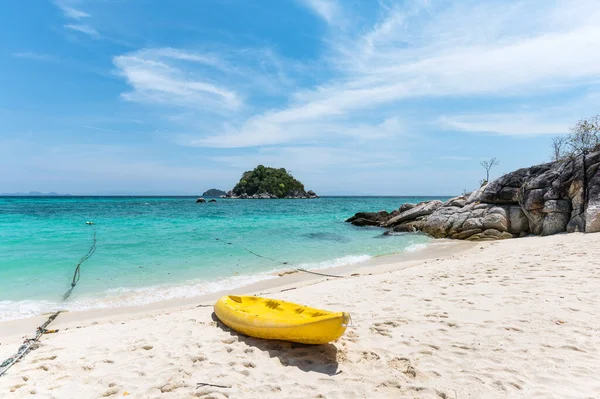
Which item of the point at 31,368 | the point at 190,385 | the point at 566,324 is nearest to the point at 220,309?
the point at 190,385

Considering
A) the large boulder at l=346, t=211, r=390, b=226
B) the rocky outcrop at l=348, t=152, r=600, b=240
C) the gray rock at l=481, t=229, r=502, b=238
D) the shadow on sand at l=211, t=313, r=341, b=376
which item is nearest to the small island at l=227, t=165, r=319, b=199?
the large boulder at l=346, t=211, r=390, b=226

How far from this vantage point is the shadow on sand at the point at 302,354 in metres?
3.67

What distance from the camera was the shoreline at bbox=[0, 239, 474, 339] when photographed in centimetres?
627

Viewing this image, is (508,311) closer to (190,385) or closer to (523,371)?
(523,371)

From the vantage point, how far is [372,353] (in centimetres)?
387

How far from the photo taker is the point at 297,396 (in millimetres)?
3160

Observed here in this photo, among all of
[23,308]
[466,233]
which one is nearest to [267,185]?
[466,233]

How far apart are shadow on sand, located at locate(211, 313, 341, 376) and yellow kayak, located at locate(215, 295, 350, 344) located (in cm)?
12

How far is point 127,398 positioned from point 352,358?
248 cm

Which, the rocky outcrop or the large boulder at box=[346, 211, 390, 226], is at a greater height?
the rocky outcrop

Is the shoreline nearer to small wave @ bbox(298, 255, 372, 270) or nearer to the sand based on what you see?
the sand

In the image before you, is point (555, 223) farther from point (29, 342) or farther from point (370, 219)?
point (29, 342)

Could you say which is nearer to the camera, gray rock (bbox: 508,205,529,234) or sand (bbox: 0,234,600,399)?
sand (bbox: 0,234,600,399)

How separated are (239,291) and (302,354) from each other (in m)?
4.76
